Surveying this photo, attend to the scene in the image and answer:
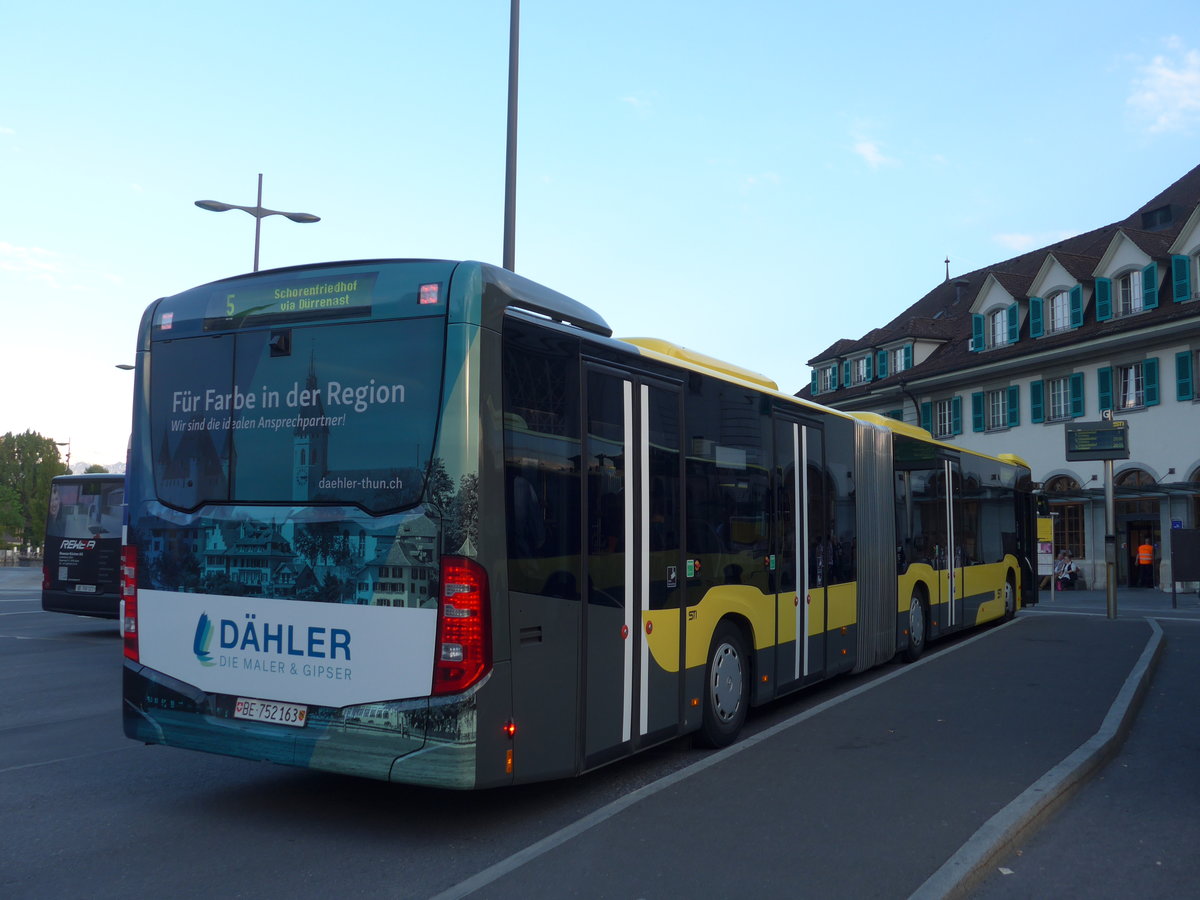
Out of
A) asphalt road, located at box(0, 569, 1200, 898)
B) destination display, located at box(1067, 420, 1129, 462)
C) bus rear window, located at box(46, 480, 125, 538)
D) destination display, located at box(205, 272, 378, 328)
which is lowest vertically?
asphalt road, located at box(0, 569, 1200, 898)

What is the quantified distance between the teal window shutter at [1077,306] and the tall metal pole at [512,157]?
29.8 metres

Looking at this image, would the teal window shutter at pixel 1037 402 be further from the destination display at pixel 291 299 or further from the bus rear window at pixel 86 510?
the destination display at pixel 291 299

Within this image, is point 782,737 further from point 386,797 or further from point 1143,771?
point 386,797

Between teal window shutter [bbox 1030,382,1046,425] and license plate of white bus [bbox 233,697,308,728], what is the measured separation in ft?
122

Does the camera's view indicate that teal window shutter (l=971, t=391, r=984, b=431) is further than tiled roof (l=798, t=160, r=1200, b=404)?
Yes

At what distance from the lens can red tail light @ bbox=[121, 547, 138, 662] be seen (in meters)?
6.61

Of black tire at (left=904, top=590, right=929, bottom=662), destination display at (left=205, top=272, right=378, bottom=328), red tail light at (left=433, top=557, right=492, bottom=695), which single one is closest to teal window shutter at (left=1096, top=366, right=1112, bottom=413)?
black tire at (left=904, top=590, right=929, bottom=662)

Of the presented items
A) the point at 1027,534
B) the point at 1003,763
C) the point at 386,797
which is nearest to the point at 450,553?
the point at 386,797

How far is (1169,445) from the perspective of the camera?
33.6m

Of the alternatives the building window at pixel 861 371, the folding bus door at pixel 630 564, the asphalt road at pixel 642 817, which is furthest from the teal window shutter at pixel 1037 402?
the folding bus door at pixel 630 564

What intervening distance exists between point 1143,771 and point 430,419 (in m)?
5.43

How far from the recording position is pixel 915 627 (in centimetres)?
1412

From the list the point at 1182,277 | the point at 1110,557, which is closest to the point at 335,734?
the point at 1110,557

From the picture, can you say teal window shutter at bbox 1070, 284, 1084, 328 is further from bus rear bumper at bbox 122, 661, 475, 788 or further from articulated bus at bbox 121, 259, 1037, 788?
bus rear bumper at bbox 122, 661, 475, 788
